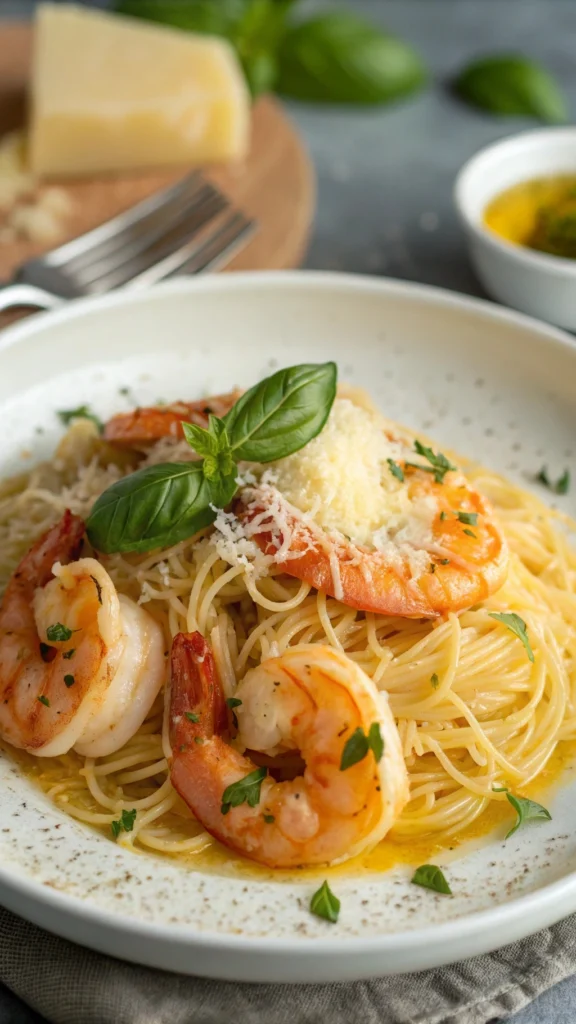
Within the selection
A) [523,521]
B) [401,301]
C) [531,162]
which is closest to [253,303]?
[401,301]

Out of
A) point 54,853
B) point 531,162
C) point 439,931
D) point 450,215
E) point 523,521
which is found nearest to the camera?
point 439,931

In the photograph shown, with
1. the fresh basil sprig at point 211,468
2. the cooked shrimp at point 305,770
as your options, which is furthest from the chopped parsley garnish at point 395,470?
the cooked shrimp at point 305,770

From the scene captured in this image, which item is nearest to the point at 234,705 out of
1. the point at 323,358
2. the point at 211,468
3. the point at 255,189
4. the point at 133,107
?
the point at 211,468

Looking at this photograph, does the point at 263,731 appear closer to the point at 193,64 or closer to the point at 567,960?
the point at 567,960

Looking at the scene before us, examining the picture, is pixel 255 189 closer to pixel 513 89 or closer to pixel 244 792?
pixel 513 89

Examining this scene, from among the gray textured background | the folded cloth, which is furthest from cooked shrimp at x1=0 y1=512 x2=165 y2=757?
the gray textured background

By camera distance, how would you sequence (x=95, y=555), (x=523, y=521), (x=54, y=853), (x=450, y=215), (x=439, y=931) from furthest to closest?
(x=450, y=215) → (x=523, y=521) → (x=95, y=555) → (x=54, y=853) → (x=439, y=931)
